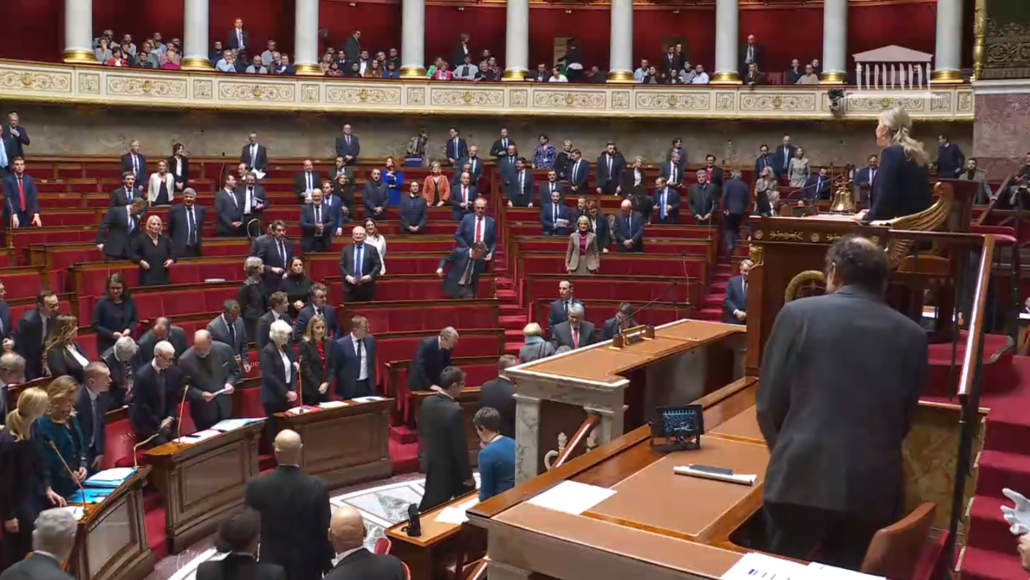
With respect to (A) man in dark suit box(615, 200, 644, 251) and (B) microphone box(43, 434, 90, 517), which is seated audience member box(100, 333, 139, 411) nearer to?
(B) microphone box(43, 434, 90, 517)

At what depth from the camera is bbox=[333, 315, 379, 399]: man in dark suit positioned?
9.56 meters

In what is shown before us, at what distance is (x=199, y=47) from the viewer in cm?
1950

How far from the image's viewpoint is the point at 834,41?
2095cm

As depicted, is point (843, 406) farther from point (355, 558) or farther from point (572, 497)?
point (355, 558)

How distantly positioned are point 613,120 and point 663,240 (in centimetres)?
775

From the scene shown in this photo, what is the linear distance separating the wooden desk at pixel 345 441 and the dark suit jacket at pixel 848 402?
20.0 ft

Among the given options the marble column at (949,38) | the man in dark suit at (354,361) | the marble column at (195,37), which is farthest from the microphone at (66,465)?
the marble column at (949,38)

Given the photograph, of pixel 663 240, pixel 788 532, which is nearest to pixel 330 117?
pixel 663 240

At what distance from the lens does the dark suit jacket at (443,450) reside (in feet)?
22.1

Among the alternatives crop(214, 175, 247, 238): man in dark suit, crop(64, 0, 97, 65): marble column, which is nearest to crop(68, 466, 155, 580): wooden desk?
crop(214, 175, 247, 238): man in dark suit

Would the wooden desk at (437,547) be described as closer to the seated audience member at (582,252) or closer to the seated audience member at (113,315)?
the seated audience member at (113,315)

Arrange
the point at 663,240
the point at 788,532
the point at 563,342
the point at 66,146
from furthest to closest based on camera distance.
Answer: the point at 66,146 < the point at 663,240 < the point at 563,342 < the point at 788,532

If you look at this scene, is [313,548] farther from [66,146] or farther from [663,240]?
[66,146]

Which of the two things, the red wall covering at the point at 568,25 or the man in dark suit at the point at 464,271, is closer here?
the man in dark suit at the point at 464,271
